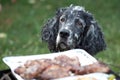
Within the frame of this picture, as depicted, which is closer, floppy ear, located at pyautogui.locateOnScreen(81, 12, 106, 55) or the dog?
the dog

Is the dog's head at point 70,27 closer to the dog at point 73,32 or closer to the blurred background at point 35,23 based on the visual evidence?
the dog at point 73,32

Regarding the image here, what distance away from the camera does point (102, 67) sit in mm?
2957

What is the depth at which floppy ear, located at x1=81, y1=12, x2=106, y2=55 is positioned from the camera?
161 inches

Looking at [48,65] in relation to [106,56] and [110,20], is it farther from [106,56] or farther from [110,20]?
[110,20]

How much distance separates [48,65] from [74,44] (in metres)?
1.01

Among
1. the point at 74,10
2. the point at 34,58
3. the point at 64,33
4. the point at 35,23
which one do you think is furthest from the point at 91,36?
the point at 35,23

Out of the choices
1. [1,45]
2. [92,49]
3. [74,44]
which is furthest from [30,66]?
[1,45]

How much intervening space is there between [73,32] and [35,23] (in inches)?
198

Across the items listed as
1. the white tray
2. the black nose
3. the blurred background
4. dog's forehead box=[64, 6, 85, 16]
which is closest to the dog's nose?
the black nose

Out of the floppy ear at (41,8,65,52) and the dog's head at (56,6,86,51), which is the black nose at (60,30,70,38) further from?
the floppy ear at (41,8,65,52)

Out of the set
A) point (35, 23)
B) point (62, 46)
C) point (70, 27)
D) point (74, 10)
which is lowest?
point (35, 23)

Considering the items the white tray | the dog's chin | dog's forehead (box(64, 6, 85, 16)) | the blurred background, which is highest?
dog's forehead (box(64, 6, 85, 16))

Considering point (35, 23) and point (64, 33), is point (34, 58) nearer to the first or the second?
point (64, 33)

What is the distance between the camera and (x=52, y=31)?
4.22 m
